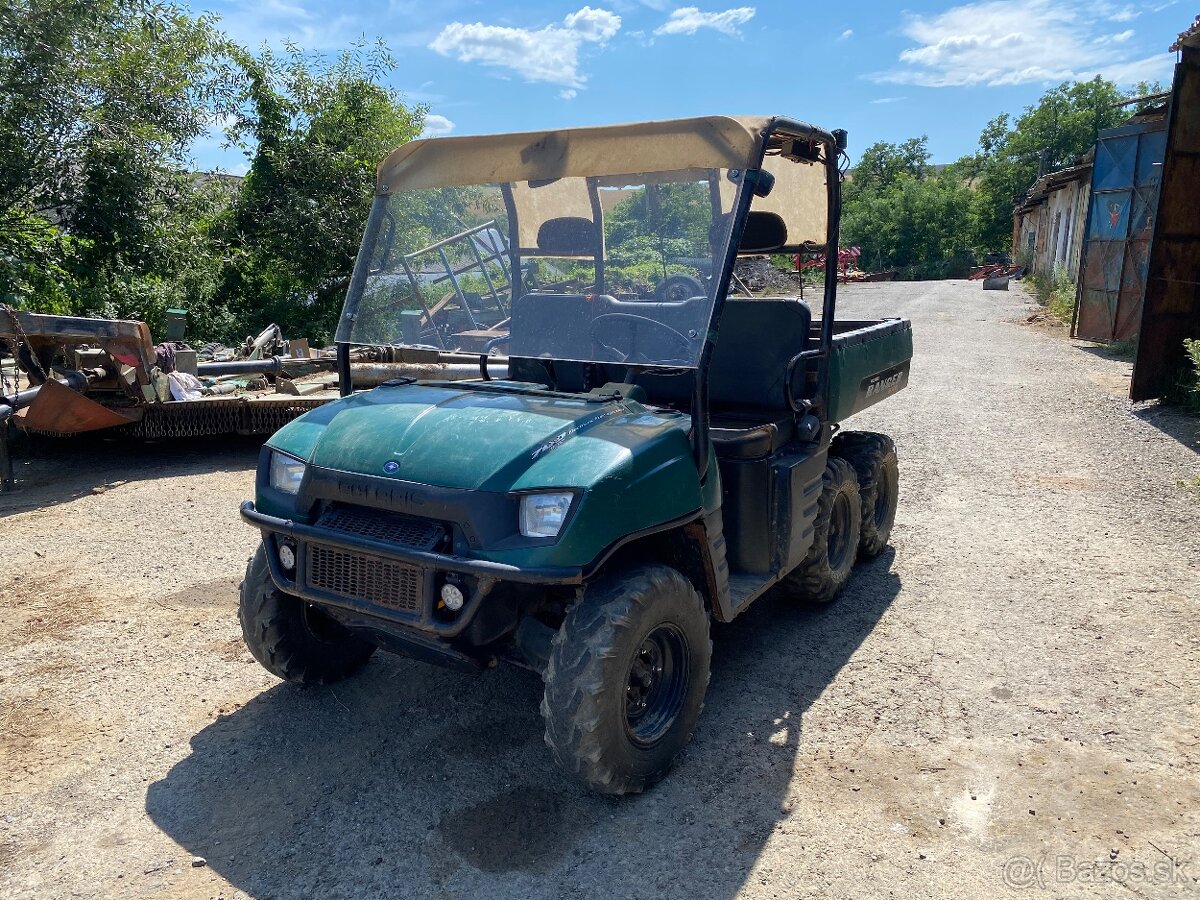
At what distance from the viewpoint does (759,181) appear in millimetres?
3281

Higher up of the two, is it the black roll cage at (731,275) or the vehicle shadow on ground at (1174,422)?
the black roll cage at (731,275)

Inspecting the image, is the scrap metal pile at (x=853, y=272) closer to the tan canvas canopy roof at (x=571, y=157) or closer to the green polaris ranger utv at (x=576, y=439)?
the green polaris ranger utv at (x=576, y=439)

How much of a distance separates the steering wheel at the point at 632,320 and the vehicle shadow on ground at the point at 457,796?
1.43 m

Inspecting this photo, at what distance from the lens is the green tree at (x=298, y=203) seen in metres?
14.4

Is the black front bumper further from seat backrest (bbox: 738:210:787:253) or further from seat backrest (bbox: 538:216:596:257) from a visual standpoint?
seat backrest (bbox: 738:210:787:253)

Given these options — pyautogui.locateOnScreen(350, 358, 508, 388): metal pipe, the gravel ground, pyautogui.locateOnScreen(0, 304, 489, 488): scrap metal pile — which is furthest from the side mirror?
pyautogui.locateOnScreen(0, 304, 489, 488): scrap metal pile

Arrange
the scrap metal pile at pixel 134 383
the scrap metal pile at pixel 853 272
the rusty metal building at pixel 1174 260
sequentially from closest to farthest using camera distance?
1. the scrap metal pile at pixel 134 383
2. the rusty metal building at pixel 1174 260
3. the scrap metal pile at pixel 853 272

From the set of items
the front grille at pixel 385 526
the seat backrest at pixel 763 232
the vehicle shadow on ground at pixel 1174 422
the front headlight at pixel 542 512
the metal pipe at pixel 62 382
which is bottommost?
the vehicle shadow on ground at pixel 1174 422

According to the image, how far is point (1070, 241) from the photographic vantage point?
79.0 ft

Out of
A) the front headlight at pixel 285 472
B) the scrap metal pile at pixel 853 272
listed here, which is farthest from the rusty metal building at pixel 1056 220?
the front headlight at pixel 285 472

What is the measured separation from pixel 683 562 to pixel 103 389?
5838 mm

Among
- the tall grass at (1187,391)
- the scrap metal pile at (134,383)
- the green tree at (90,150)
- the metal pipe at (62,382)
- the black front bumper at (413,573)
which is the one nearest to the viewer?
the black front bumper at (413,573)

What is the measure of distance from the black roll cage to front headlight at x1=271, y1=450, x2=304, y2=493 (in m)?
0.66

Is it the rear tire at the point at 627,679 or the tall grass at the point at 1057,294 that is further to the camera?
the tall grass at the point at 1057,294
